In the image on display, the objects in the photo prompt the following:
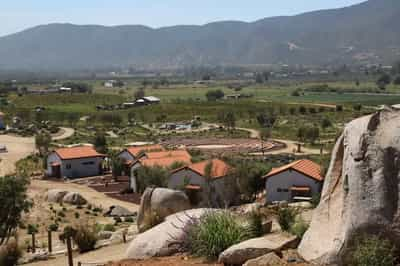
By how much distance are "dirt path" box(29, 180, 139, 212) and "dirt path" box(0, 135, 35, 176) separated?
683 centimetres

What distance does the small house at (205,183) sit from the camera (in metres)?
37.2

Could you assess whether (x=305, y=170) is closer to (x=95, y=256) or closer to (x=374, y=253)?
(x=95, y=256)

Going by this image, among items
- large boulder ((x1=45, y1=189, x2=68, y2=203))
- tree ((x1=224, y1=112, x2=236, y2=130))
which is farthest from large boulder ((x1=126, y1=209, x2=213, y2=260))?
tree ((x1=224, y1=112, x2=236, y2=130))

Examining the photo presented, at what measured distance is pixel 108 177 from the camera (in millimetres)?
59688

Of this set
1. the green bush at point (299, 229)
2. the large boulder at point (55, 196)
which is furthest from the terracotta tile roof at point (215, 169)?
the green bush at point (299, 229)

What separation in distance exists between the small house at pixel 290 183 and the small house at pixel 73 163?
26.2 meters

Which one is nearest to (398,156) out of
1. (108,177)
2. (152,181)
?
(152,181)

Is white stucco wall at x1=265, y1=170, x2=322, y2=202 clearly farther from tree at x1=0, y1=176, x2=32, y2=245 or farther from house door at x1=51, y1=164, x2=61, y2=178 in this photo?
house door at x1=51, y1=164, x2=61, y2=178

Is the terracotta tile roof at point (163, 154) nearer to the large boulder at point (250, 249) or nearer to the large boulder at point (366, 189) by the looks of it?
the large boulder at point (250, 249)

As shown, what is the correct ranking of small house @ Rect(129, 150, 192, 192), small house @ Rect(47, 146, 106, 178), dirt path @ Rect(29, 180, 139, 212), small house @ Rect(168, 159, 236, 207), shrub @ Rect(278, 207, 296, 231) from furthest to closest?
small house @ Rect(47, 146, 106, 178), small house @ Rect(129, 150, 192, 192), dirt path @ Rect(29, 180, 139, 212), small house @ Rect(168, 159, 236, 207), shrub @ Rect(278, 207, 296, 231)

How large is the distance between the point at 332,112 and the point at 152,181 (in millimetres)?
86314

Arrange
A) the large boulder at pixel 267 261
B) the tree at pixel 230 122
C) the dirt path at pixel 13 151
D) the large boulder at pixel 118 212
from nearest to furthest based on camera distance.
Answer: the large boulder at pixel 267 261, the large boulder at pixel 118 212, the dirt path at pixel 13 151, the tree at pixel 230 122

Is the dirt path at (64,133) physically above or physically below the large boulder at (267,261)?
below

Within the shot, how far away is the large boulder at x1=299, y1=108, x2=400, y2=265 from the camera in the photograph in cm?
1166
